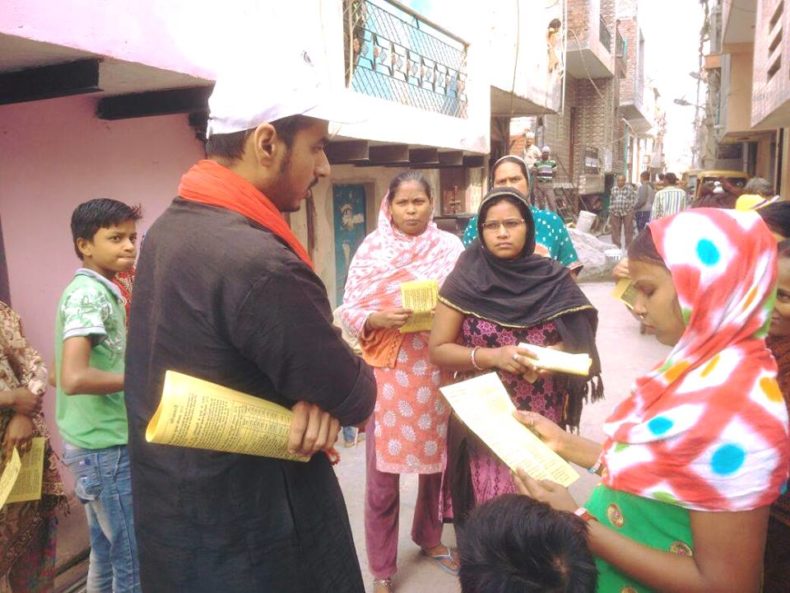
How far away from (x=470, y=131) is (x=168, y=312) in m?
7.27

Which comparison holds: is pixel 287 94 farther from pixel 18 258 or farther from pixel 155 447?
pixel 18 258

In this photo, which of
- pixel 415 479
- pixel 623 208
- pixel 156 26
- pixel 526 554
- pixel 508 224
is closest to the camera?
pixel 526 554

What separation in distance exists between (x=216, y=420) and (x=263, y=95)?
645mm

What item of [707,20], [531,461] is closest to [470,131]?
[531,461]

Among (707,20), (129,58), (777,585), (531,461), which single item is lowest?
(777,585)

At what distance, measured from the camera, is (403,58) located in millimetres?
6793

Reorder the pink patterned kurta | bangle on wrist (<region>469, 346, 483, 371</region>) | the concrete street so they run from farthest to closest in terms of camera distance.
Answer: the concrete street
the pink patterned kurta
bangle on wrist (<region>469, 346, 483, 371</region>)

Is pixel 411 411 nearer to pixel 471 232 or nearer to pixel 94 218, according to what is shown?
pixel 471 232

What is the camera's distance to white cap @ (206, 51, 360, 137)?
123 centimetres

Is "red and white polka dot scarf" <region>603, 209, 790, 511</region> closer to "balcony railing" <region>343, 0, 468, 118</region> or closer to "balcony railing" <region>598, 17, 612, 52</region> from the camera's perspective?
"balcony railing" <region>343, 0, 468, 118</region>

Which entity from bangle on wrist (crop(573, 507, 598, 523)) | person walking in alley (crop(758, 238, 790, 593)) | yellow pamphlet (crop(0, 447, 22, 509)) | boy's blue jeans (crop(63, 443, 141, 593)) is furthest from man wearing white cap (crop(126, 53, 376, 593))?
person walking in alley (crop(758, 238, 790, 593))

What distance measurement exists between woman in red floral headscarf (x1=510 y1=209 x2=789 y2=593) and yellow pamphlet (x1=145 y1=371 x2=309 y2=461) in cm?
67

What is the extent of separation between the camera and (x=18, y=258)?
3.17m

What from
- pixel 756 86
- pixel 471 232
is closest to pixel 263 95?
pixel 471 232
